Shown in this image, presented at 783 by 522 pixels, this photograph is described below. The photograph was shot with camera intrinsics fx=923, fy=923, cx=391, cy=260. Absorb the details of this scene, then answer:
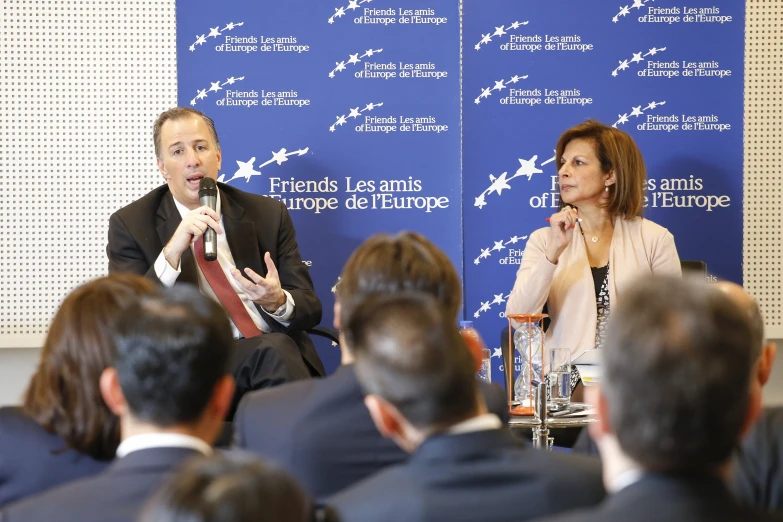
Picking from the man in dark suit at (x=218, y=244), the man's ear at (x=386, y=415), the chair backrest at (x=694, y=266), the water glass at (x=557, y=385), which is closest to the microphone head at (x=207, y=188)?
the man in dark suit at (x=218, y=244)

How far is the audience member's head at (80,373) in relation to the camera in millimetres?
1856

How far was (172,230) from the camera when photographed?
13.8ft

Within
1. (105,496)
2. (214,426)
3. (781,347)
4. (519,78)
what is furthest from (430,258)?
(781,347)

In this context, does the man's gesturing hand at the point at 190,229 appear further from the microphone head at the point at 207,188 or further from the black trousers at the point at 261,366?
the black trousers at the point at 261,366

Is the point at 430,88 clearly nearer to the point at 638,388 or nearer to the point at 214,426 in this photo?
the point at 214,426

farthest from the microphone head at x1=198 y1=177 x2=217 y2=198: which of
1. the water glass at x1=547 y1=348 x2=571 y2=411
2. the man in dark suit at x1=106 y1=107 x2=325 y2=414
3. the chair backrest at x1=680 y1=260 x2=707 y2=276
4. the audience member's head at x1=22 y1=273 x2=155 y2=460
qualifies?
the chair backrest at x1=680 y1=260 x2=707 y2=276

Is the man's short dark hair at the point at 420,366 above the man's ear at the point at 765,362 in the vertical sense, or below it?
above

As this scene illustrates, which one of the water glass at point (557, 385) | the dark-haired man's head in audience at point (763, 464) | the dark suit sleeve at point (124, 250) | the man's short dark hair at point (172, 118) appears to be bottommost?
the water glass at point (557, 385)

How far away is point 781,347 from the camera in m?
5.36

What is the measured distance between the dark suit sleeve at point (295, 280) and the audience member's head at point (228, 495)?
3186 millimetres

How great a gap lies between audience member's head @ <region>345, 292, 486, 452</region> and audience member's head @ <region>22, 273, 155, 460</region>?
568mm

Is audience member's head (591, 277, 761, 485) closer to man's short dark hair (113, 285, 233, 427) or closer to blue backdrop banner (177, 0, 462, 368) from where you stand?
man's short dark hair (113, 285, 233, 427)

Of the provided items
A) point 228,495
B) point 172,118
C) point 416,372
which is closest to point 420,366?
point 416,372

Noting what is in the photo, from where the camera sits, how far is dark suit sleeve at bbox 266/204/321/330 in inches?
163
